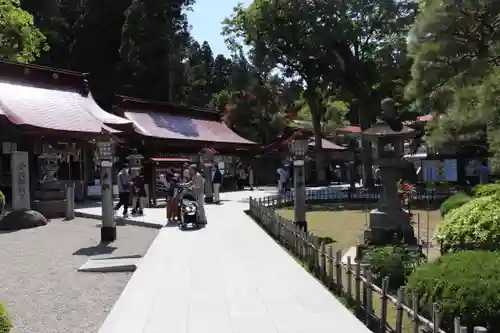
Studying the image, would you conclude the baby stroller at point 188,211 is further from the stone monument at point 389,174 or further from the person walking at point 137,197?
the stone monument at point 389,174

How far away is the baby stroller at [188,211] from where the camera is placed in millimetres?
15727

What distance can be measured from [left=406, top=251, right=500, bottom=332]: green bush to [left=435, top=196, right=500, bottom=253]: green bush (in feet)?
8.38

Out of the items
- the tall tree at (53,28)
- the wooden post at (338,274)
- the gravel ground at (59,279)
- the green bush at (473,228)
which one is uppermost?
the tall tree at (53,28)

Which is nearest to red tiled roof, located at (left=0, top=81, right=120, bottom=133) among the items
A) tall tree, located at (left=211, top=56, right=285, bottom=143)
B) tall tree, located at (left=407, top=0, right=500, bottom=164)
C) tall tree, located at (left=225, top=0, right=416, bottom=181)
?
tall tree, located at (left=225, top=0, right=416, bottom=181)

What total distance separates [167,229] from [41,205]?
7.20 metres

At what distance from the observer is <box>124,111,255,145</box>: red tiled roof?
31531 millimetres

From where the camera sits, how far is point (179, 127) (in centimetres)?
3456

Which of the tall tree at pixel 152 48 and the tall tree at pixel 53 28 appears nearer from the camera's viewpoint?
the tall tree at pixel 152 48

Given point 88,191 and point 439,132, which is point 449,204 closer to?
point 439,132

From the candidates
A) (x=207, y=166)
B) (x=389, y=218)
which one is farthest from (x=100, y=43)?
(x=389, y=218)

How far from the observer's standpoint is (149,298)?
7805 millimetres

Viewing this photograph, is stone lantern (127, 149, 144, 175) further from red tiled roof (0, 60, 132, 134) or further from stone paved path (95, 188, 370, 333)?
stone paved path (95, 188, 370, 333)

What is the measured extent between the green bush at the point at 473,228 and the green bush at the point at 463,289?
255 cm

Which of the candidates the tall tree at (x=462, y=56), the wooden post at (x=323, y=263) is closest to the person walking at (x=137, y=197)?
the tall tree at (x=462, y=56)
